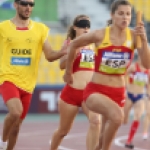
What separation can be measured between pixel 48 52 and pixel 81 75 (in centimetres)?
67

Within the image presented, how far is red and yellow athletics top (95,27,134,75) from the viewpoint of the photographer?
7.35 meters

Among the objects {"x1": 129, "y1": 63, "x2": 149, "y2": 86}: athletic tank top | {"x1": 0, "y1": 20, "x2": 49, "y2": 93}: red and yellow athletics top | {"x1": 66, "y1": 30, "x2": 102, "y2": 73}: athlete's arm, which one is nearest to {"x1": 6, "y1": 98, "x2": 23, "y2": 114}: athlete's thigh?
{"x1": 0, "y1": 20, "x2": 49, "y2": 93}: red and yellow athletics top

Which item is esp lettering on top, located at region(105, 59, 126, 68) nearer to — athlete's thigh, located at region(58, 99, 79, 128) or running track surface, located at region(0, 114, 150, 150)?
athlete's thigh, located at region(58, 99, 79, 128)

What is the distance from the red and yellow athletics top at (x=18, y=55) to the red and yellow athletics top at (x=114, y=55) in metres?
1.35

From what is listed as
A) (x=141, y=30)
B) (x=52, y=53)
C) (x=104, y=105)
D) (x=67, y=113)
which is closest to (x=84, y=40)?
(x=141, y=30)

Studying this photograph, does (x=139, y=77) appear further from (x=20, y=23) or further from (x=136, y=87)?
(x=20, y=23)

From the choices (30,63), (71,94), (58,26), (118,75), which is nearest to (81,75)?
(71,94)

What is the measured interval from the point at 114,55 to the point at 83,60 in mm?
1627

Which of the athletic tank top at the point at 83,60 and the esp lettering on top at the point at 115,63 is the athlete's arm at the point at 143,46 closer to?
the esp lettering on top at the point at 115,63

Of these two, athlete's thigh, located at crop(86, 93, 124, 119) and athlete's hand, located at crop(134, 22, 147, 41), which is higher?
athlete's hand, located at crop(134, 22, 147, 41)

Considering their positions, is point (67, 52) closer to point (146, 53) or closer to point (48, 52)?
point (48, 52)

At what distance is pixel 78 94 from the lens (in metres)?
8.84

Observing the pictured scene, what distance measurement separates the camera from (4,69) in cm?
843

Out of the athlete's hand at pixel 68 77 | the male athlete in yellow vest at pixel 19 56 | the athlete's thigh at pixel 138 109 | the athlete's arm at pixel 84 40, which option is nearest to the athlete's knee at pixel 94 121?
the athlete's hand at pixel 68 77
